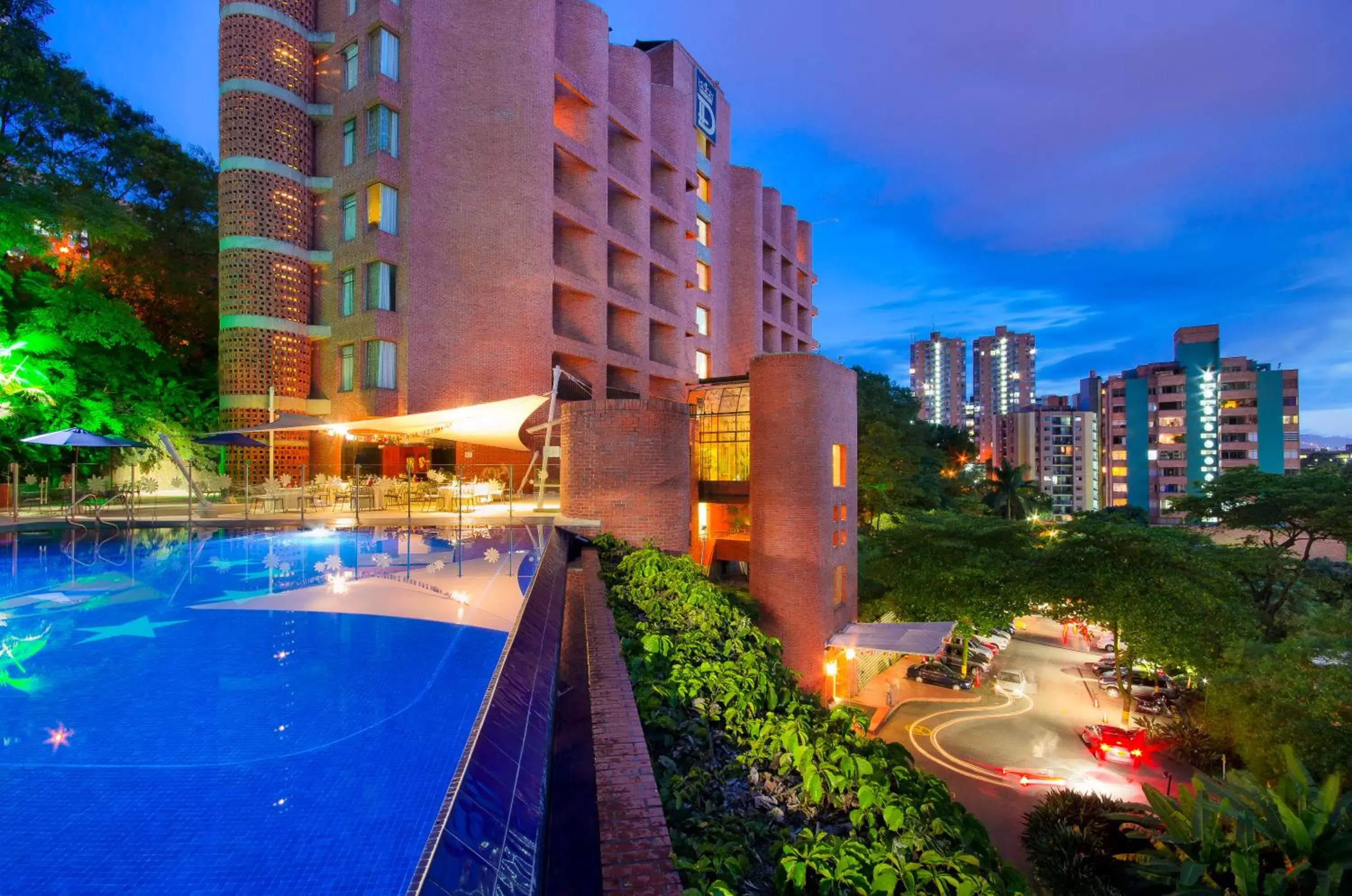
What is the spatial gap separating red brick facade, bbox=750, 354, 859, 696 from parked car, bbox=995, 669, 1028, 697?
348 inches

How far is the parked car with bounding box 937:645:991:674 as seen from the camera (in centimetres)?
2356

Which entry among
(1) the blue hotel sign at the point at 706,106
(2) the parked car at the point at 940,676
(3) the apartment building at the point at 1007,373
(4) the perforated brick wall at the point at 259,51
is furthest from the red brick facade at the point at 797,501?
(3) the apartment building at the point at 1007,373

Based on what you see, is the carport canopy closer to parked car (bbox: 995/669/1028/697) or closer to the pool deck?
parked car (bbox: 995/669/1028/697)

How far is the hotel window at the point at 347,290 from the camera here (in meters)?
21.7

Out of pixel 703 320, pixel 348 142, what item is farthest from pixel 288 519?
pixel 703 320

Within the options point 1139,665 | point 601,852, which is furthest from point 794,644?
point 601,852

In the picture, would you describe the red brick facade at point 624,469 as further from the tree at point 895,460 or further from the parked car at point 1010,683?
the parked car at point 1010,683

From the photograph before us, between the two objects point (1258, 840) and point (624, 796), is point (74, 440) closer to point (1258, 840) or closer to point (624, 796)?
point (624, 796)

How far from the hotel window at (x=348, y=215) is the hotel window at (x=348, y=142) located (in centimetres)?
114

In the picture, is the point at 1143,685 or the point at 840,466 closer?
the point at 840,466

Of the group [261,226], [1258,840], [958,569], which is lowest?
[1258,840]

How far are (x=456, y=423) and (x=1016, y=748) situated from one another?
57.0ft

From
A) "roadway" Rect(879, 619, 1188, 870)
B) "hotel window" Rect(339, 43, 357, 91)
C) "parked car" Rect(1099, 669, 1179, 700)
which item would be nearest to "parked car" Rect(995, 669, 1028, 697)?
"roadway" Rect(879, 619, 1188, 870)

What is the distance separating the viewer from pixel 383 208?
2111cm
